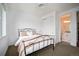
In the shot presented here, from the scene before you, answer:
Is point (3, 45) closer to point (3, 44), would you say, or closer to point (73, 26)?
point (3, 44)

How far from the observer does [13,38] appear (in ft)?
6.37

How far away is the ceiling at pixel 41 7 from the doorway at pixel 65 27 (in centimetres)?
14

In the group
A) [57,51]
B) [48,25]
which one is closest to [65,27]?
[48,25]

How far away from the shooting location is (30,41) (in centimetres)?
194

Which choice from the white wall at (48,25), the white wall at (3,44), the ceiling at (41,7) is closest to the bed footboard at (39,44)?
the white wall at (48,25)

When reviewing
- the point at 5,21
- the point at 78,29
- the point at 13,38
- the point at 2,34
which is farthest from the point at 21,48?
the point at 78,29

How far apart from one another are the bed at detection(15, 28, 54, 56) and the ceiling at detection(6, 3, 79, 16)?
0.34 meters

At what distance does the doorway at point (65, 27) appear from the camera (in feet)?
6.54

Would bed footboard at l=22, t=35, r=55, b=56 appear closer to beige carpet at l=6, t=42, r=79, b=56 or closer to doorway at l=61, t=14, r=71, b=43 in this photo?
beige carpet at l=6, t=42, r=79, b=56

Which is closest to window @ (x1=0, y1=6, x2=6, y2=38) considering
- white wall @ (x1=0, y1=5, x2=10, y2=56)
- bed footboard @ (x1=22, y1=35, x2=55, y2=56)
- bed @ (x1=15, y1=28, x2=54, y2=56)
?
white wall @ (x1=0, y1=5, x2=10, y2=56)

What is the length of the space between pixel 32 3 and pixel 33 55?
0.87 metres

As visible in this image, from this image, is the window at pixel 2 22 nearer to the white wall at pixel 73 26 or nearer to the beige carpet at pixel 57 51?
the beige carpet at pixel 57 51

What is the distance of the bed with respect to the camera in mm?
1910

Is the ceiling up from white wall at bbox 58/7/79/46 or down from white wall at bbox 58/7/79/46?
up
